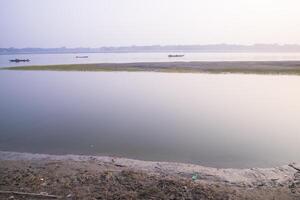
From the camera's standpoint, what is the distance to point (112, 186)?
29.5 feet

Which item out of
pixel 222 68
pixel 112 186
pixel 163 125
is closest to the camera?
pixel 112 186

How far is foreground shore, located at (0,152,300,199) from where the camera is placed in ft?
27.6

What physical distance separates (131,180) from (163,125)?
8030 millimetres

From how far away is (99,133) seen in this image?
1586cm

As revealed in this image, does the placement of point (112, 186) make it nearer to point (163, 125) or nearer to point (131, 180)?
point (131, 180)

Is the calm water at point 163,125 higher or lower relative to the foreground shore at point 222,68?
lower

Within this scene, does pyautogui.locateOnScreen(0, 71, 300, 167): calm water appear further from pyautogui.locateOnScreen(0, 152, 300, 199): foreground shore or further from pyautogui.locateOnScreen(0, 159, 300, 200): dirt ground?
pyautogui.locateOnScreen(0, 159, 300, 200): dirt ground

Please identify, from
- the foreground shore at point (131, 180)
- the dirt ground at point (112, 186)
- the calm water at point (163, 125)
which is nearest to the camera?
the dirt ground at point (112, 186)

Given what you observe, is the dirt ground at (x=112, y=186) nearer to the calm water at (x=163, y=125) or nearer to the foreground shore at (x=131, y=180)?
the foreground shore at (x=131, y=180)

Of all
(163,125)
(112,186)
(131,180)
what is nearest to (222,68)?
(163,125)

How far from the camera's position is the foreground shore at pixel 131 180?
8.42m

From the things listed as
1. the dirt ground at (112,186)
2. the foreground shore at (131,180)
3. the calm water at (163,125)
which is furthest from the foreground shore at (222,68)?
the dirt ground at (112,186)

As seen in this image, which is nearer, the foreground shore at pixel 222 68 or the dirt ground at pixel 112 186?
the dirt ground at pixel 112 186

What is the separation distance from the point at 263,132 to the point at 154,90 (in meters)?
15.5
